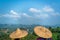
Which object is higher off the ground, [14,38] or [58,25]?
[58,25]

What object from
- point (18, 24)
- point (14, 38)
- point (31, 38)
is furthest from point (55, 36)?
point (14, 38)

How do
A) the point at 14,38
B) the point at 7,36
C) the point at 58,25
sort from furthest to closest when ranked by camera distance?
the point at 58,25
the point at 7,36
the point at 14,38

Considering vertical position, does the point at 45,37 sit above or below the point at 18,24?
below

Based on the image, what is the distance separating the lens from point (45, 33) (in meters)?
2.34

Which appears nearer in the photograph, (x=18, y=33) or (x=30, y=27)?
(x=18, y=33)

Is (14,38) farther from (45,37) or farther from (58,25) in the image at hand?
(58,25)

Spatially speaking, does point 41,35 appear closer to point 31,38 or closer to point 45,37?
point 45,37

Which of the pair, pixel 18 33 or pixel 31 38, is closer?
pixel 18 33

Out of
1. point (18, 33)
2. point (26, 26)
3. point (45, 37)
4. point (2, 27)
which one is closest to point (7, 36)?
point (2, 27)

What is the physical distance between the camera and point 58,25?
3.32 metres

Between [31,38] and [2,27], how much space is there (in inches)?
22.3

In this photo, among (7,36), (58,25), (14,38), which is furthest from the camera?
(58,25)

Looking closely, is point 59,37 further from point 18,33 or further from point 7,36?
point 18,33

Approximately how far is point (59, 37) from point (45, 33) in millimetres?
960
